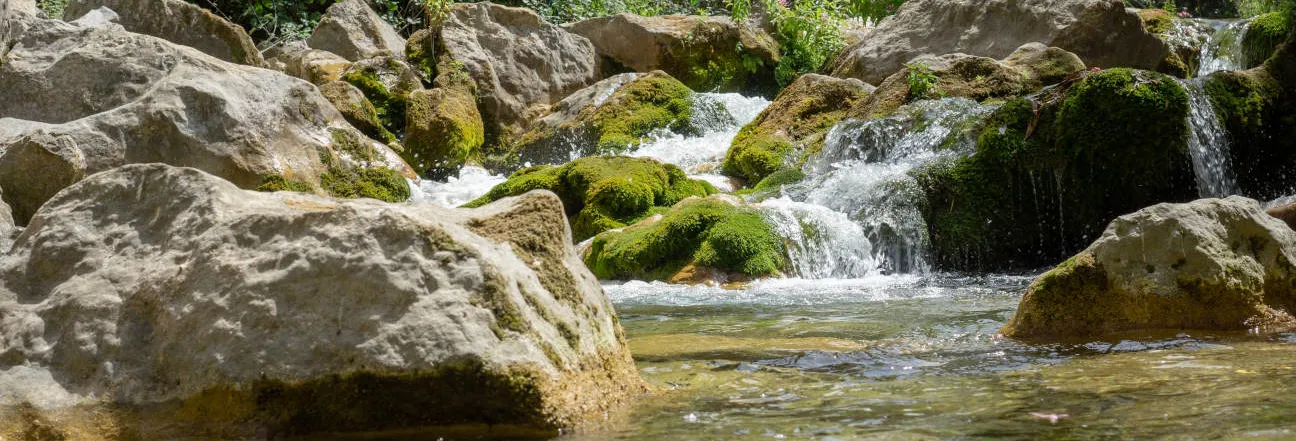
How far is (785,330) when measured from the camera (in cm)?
574

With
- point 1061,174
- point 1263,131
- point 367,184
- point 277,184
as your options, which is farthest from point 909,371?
point 1263,131

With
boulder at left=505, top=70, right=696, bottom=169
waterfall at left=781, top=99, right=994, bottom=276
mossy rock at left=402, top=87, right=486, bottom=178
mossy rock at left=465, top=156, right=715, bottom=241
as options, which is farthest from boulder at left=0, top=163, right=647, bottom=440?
boulder at left=505, top=70, right=696, bottom=169

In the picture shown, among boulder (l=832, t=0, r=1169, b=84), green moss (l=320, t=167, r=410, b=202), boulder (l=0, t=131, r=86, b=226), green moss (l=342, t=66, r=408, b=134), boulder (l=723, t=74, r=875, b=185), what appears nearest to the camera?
boulder (l=0, t=131, r=86, b=226)

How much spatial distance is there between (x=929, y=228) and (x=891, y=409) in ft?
20.8

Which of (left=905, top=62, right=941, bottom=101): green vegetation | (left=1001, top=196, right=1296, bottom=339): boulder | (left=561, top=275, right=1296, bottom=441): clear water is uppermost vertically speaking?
(left=905, top=62, right=941, bottom=101): green vegetation

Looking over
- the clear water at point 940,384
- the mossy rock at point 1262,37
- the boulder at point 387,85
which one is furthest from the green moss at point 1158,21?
the clear water at point 940,384

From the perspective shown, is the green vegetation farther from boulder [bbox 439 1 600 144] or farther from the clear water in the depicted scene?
boulder [bbox 439 1 600 144]

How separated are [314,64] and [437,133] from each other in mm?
2555

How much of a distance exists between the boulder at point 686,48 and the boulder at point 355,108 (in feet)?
21.0

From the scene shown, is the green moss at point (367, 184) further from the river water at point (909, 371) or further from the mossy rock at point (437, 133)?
the river water at point (909, 371)

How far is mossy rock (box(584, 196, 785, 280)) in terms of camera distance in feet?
28.6

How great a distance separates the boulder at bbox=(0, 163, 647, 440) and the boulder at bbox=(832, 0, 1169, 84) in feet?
42.8

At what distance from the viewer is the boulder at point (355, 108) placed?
1217cm

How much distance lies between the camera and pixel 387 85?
14312mm
